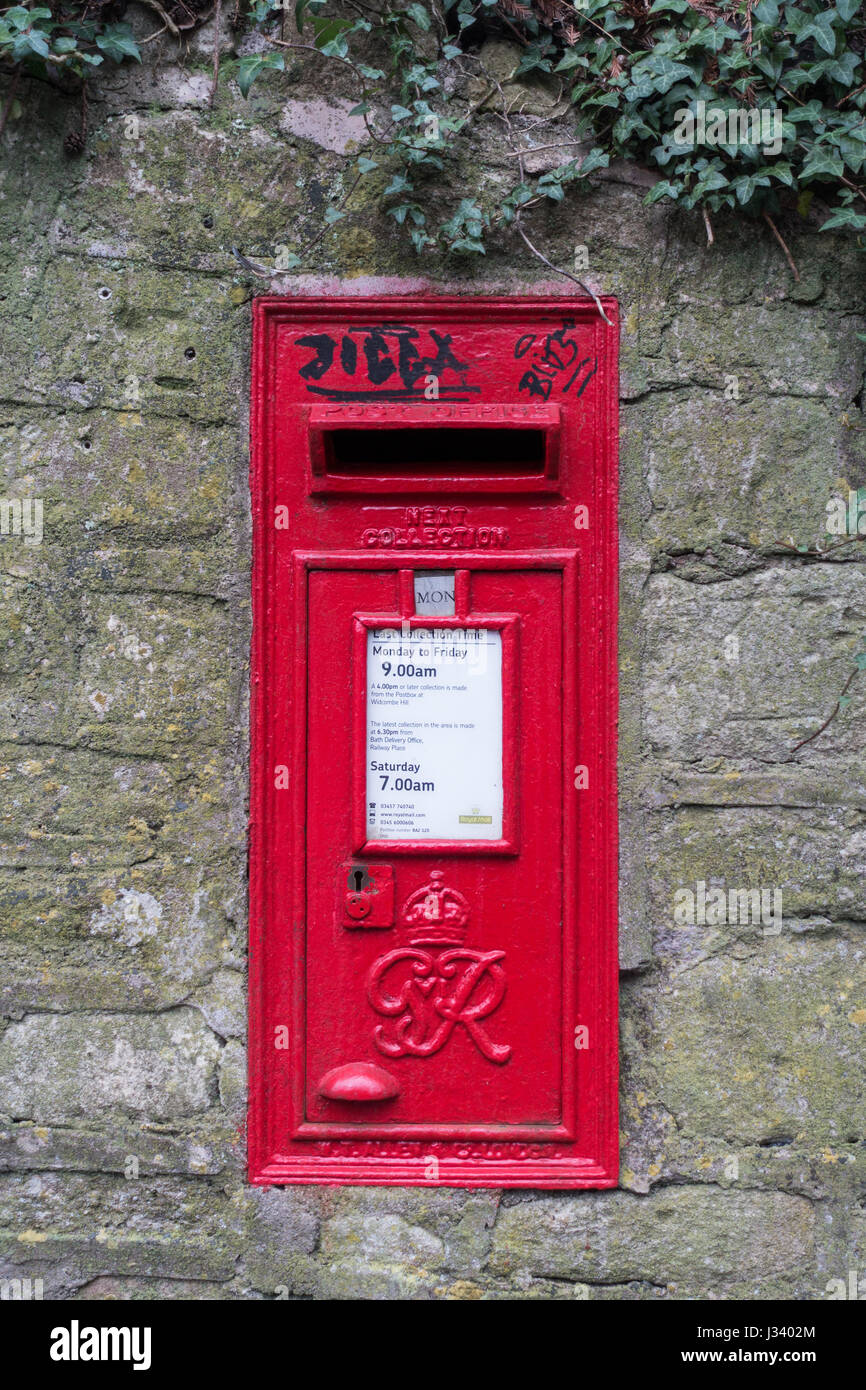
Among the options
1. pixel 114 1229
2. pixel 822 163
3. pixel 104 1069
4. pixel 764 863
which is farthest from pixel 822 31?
pixel 114 1229

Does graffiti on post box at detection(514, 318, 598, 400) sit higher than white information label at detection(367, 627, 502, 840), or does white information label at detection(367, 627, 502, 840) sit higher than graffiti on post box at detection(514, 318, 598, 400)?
graffiti on post box at detection(514, 318, 598, 400)

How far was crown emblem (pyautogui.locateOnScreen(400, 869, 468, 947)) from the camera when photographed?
6.33 feet

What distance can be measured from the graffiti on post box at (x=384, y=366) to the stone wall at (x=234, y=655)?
123 mm

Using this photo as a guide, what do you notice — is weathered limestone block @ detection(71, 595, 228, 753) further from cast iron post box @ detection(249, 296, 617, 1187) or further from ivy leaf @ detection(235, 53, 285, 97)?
ivy leaf @ detection(235, 53, 285, 97)

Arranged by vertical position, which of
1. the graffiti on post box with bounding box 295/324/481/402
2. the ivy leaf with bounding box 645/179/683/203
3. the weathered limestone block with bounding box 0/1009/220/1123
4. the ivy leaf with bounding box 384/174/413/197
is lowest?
the weathered limestone block with bounding box 0/1009/220/1123

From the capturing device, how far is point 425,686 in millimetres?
1930

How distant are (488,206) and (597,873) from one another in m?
1.47

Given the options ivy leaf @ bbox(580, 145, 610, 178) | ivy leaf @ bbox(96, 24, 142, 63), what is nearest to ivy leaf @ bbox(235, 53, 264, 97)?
ivy leaf @ bbox(96, 24, 142, 63)

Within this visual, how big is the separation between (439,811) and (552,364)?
1.00 metres

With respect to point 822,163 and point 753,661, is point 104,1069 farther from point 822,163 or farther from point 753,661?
point 822,163

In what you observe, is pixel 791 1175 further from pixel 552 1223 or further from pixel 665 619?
pixel 665 619

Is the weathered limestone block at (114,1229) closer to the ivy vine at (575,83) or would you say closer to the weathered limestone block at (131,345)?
the weathered limestone block at (131,345)

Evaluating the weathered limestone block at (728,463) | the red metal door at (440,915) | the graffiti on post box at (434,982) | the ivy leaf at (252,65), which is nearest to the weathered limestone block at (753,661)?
the weathered limestone block at (728,463)

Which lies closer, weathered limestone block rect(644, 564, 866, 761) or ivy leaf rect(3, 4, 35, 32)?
ivy leaf rect(3, 4, 35, 32)
